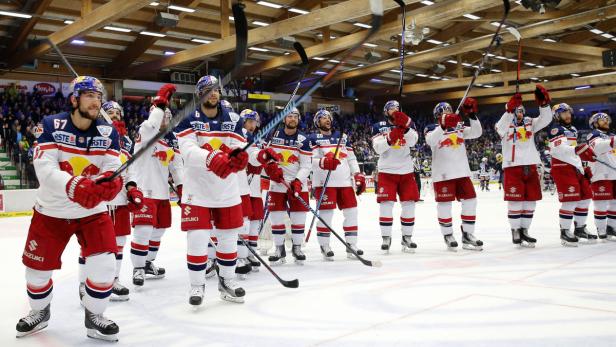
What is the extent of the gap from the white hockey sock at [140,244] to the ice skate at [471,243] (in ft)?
9.94

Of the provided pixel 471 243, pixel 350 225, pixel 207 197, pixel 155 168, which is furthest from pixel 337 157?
pixel 207 197

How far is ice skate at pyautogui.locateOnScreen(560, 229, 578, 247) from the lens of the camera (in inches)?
210

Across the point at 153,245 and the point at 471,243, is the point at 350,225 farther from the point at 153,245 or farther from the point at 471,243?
the point at 153,245

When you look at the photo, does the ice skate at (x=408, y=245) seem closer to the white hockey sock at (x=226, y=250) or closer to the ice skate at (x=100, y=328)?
the white hockey sock at (x=226, y=250)

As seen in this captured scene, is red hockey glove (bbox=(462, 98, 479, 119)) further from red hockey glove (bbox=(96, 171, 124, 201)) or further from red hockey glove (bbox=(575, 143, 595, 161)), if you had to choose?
red hockey glove (bbox=(96, 171, 124, 201))

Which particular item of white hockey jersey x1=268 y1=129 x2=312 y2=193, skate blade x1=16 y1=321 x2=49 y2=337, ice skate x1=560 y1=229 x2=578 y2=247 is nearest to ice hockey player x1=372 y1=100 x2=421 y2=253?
white hockey jersey x1=268 y1=129 x2=312 y2=193

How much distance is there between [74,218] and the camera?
8.93 feet

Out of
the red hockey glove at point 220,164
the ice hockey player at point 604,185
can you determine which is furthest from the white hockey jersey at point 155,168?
the ice hockey player at point 604,185

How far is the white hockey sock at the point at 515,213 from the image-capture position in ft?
17.5

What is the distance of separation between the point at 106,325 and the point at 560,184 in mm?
4633

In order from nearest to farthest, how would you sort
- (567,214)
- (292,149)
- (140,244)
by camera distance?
(140,244)
(292,149)
(567,214)

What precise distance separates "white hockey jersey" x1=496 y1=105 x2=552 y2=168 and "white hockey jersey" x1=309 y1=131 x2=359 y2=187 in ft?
5.12

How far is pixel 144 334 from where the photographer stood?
2.83 metres

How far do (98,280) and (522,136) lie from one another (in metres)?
4.31
